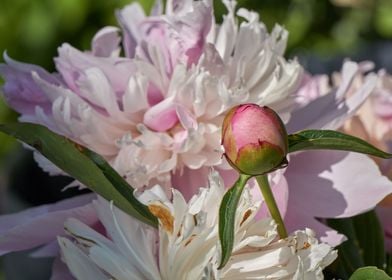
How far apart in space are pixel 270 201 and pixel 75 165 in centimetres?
7

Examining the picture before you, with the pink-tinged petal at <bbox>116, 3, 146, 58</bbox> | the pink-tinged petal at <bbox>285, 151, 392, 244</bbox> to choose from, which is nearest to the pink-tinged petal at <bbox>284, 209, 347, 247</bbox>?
the pink-tinged petal at <bbox>285, 151, 392, 244</bbox>

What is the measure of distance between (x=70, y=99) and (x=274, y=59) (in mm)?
Answer: 88

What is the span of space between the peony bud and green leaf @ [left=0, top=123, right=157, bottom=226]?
0.04 m

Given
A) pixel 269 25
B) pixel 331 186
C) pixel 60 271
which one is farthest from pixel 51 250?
pixel 269 25

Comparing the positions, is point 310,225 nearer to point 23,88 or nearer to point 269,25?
point 23,88

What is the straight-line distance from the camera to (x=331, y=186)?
1.25 feet

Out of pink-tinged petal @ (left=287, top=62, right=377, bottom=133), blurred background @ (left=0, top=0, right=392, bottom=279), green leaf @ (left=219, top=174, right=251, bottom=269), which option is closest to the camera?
green leaf @ (left=219, top=174, right=251, bottom=269)

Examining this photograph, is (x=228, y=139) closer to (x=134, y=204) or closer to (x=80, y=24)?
(x=134, y=204)

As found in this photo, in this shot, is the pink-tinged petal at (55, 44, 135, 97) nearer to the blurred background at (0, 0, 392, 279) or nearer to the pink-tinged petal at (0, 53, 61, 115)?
the pink-tinged petal at (0, 53, 61, 115)

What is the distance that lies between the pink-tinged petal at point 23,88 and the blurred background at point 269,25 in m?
0.24

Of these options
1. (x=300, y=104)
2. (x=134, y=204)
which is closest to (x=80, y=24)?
(x=300, y=104)

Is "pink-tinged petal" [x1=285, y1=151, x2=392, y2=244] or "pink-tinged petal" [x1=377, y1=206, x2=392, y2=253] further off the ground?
"pink-tinged petal" [x1=285, y1=151, x2=392, y2=244]

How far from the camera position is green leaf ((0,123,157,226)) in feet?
1.04

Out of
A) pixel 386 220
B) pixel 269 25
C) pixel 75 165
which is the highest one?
pixel 75 165
